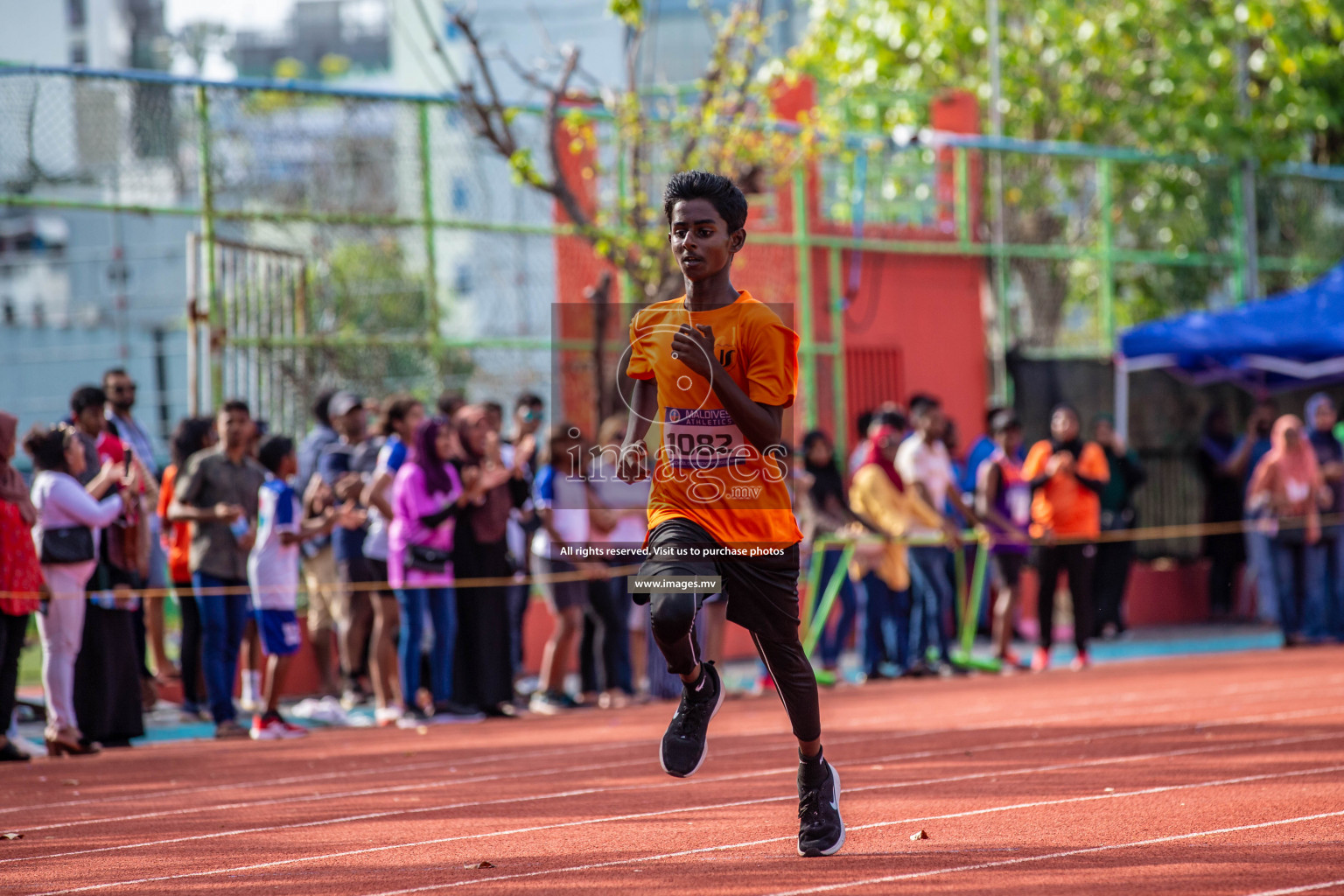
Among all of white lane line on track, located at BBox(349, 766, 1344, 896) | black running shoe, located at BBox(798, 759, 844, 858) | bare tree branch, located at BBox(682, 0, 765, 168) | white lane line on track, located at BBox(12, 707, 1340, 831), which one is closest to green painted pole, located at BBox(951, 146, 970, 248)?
bare tree branch, located at BBox(682, 0, 765, 168)

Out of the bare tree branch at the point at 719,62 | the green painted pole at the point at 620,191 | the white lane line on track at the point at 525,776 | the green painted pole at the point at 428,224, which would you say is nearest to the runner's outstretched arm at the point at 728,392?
the white lane line on track at the point at 525,776

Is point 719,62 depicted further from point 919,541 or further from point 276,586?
point 276,586

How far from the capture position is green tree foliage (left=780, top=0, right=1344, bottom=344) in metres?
20.8

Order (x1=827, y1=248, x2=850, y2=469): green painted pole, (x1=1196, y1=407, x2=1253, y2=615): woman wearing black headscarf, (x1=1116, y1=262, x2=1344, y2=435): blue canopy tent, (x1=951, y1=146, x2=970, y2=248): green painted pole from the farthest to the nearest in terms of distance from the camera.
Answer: (x1=1196, y1=407, x2=1253, y2=615): woman wearing black headscarf, (x1=951, y1=146, x2=970, y2=248): green painted pole, (x1=1116, y1=262, x2=1344, y2=435): blue canopy tent, (x1=827, y1=248, x2=850, y2=469): green painted pole

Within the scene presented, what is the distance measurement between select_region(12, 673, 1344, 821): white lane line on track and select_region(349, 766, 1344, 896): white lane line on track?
255cm

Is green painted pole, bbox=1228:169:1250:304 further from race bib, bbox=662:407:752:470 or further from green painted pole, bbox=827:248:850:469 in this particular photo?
race bib, bbox=662:407:752:470

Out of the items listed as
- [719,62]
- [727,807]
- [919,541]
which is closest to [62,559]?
[727,807]

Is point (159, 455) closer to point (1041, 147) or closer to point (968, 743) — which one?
point (968, 743)

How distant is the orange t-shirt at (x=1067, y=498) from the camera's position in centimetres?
1477

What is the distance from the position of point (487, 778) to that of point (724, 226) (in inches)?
153

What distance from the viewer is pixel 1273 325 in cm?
1784

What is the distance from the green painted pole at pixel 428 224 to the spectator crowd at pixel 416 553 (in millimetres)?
956

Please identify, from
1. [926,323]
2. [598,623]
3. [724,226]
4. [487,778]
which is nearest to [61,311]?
[926,323]

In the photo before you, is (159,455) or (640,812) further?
(159,455)
